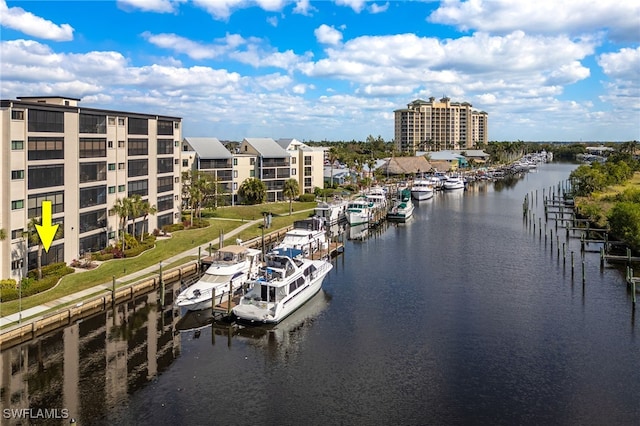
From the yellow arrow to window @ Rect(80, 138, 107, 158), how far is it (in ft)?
29.7

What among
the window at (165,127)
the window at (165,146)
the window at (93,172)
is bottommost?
the window at (93,172)

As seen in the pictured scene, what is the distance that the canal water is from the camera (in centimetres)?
3136

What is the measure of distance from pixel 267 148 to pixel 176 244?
48316 millimetres

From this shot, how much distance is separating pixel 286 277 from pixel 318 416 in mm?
18393

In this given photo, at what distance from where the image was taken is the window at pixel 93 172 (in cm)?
5953

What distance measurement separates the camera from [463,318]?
4619 cm

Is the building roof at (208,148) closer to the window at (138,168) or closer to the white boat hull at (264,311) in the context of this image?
the window at (138,168)

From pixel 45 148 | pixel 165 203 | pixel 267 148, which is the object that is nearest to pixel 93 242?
pixel 45 148

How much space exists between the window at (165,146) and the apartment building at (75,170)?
0.14 m

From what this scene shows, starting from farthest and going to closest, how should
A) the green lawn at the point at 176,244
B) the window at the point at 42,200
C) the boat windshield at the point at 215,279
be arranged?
the window at the point at 42,200 < the boat windshield at the point at 215,279 < the green lawn at the point at 176,244

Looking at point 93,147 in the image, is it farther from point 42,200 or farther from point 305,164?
point 305,164

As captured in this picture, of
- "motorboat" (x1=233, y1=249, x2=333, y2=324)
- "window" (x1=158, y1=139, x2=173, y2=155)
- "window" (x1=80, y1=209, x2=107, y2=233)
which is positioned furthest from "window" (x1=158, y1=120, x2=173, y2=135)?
"motorboat" (x1=233, y1=249, x2=333, y2=324)

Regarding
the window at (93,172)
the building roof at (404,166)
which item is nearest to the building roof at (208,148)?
the window at (93,172)

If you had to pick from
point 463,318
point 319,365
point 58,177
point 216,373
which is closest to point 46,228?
point 58,177
